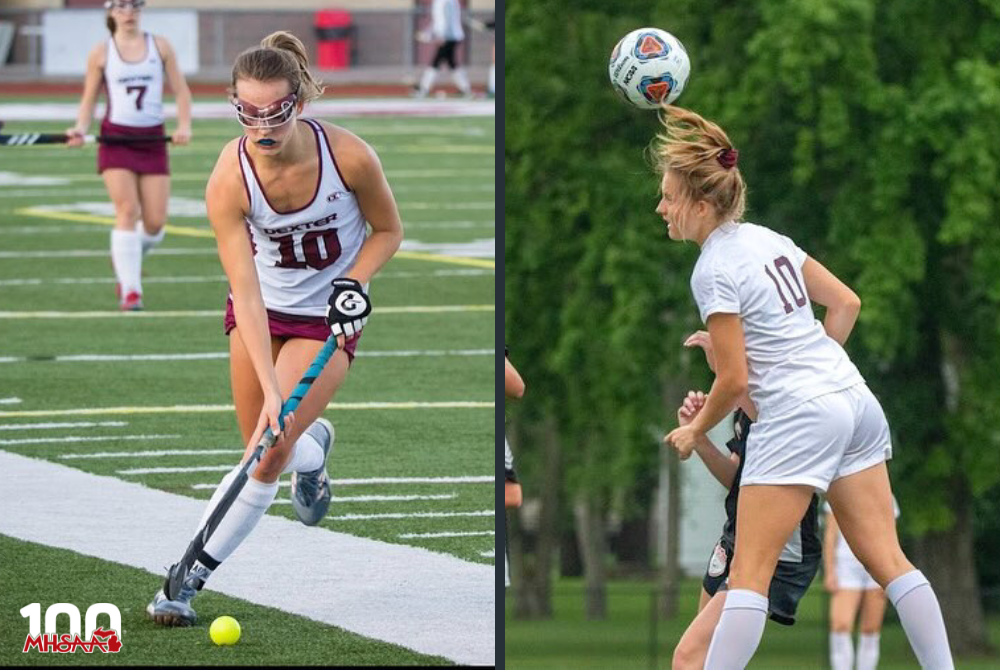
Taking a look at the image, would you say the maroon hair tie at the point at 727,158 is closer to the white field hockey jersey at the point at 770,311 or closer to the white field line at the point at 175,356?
the white field hockey jersey at the point at 770,311

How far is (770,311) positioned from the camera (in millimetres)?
6387

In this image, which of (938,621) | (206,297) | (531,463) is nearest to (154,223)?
(206,297)

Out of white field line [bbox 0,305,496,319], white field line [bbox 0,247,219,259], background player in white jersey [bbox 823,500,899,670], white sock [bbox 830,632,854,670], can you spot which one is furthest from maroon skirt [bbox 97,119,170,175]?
white sock [bbox 830,632,854,670]

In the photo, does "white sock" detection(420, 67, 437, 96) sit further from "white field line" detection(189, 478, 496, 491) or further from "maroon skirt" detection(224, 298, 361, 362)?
"maroon skirt" detection(224, 298, 361, 362)

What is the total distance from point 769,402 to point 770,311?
26 centimetres

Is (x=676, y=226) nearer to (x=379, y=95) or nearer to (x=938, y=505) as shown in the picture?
(x=938, y=505)

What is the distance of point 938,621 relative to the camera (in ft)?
21.6

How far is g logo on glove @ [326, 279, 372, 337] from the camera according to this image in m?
7.09

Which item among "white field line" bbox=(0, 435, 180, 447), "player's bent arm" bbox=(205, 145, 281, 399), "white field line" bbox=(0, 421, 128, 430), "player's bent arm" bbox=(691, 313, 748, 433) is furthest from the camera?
"white field line" bbox=(0, 421, 128, 430)

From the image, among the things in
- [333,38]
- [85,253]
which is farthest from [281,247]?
[333,38]

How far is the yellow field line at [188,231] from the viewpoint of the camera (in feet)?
57.7

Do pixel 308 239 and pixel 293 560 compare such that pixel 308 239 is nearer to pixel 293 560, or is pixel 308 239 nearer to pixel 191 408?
pixel 293 560

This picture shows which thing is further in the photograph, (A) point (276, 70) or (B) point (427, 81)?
(B) point (427, 81)

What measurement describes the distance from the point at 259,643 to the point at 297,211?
1.34 m
